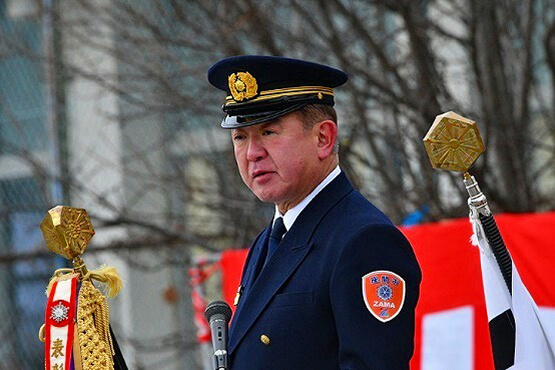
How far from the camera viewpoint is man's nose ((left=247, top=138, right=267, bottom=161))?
350 cm

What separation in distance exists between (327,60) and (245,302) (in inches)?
174

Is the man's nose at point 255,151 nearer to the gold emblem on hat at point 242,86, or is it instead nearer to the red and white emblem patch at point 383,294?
the gold emblem on hat at point 242,86

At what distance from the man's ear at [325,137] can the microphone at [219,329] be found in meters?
0.55

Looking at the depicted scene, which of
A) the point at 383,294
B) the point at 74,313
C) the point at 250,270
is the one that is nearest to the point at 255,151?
the point at 250,270

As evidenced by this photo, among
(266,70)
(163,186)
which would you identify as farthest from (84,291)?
(163,186)

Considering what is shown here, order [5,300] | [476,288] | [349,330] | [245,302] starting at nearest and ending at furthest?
[349,330] < [245,302] < [476,288] < [5,300]

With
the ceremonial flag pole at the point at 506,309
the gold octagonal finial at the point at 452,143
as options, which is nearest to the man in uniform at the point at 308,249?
the gold octagonal finial at the point at 452,143

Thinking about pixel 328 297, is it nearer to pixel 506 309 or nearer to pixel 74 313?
pixel 506 309

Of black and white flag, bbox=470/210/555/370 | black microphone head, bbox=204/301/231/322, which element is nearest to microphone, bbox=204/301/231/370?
black microphone head, bbox=204/301/231/322

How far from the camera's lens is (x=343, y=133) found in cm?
858

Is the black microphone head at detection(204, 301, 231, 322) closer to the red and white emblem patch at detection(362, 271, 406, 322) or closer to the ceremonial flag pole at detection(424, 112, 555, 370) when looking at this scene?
the red and white emblem patch at detection(362, 271, 406, 322)

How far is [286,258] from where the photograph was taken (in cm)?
355

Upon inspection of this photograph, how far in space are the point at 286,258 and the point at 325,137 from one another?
1.18 feet

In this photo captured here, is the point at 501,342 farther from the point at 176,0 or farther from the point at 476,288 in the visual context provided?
the point at 176,0
